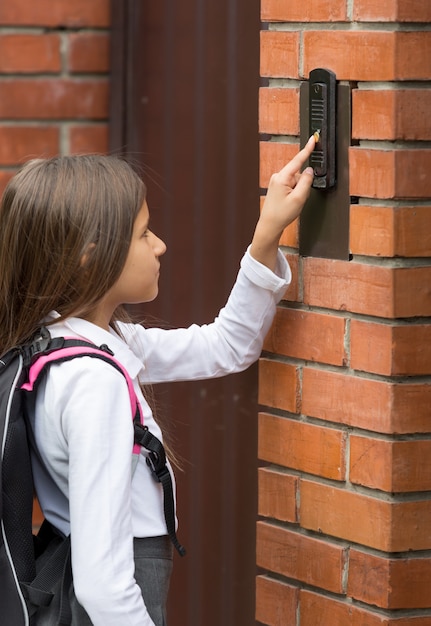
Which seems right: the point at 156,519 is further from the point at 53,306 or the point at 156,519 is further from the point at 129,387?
the point at 53,306

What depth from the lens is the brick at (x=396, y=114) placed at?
236cm

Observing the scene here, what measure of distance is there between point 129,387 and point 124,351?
19 centimetres

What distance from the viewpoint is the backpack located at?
231cm

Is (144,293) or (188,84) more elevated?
(188,84)

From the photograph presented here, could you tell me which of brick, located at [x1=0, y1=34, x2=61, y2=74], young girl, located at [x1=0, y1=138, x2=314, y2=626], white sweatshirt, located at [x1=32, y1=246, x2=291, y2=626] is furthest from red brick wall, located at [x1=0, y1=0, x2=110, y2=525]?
white sweatshirt, located at [x1=32, y1=246, x2=291, y2=626]

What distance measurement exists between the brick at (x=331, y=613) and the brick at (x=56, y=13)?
181 cm

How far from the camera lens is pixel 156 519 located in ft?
8.13

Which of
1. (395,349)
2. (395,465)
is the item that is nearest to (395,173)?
(395,349)

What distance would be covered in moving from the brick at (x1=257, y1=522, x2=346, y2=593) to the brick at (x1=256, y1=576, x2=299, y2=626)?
0.10 ft

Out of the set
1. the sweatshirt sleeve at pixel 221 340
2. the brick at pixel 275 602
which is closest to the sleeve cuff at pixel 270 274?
the sweatshirt sleeve at pixel 221 340

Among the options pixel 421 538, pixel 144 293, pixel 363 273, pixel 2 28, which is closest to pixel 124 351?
pixel 144 293

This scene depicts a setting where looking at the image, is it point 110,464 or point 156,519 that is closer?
point 110,464

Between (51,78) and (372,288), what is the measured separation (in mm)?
1579

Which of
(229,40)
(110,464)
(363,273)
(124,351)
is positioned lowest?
(110,464)
